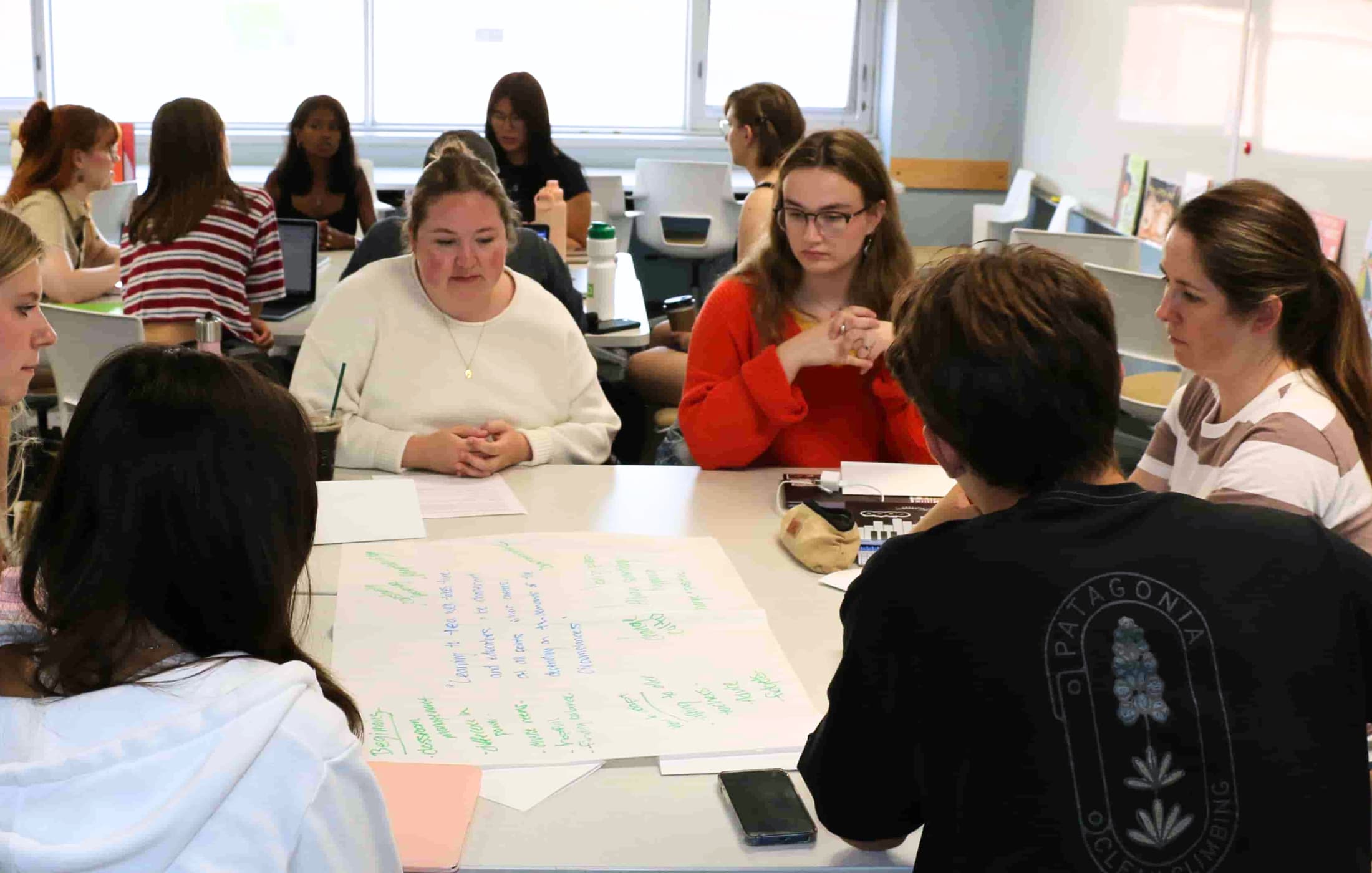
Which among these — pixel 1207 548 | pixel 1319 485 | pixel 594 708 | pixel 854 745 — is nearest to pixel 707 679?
pixel 594 708

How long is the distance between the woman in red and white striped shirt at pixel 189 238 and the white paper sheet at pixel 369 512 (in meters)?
1.63

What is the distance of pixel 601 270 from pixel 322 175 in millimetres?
1860

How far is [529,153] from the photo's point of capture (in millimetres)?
5359

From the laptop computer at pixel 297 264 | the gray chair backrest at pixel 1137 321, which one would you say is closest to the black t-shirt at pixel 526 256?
the laptop computer at pixel 297 264

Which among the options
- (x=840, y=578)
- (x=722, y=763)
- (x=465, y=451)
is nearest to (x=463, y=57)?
(x=465, y=451)

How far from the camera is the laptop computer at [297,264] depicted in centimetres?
400

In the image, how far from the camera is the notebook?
1.21 m

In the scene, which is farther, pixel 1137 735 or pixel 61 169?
pixel 61 169

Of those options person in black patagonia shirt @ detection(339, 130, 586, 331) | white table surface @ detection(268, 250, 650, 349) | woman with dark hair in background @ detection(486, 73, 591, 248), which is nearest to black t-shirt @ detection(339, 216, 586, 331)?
person in black patagonia shirt @ detection(339, 130, 586, 331)

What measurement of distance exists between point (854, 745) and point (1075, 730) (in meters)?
0.18

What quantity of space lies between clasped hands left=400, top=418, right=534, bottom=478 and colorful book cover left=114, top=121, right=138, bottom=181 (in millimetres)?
3957

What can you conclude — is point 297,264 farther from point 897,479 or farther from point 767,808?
point 767,808

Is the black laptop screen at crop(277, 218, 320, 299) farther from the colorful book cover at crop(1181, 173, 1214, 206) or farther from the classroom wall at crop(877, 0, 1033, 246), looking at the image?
the classroom wall at crop(877, 0, 1033, 246)

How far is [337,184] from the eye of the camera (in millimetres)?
5184
